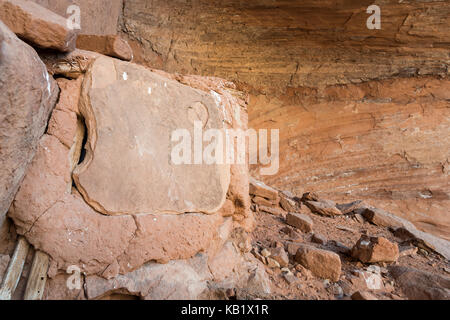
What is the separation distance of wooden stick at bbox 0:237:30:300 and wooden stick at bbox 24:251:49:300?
4 cm

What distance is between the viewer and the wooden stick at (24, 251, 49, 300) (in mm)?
1107

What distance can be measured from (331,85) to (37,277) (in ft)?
18.6

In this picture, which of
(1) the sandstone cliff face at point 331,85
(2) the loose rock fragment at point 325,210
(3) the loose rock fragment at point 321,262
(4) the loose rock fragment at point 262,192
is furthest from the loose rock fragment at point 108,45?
(1) the sandstone cliff face at point 331,85

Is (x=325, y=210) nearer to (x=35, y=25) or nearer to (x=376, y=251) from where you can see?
(x=376, y=251)

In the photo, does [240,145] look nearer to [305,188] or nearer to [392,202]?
[305,188]

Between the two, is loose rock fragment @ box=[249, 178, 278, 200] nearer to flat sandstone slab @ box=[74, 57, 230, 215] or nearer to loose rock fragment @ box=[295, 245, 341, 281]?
loose rock fragment @ box=[295, 245, 341, 281]

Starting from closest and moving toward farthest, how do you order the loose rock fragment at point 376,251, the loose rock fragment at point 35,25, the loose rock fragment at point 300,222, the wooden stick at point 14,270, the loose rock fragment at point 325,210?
the wooden stick at point 14,270, the loose rock fragment at point 35,25, the loose rock fragment at point 376,251, the loose rock fragment at point 300,222, the loose rock fragment at point 325,210

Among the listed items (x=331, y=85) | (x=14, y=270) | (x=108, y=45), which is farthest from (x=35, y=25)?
(x=331, y=85)

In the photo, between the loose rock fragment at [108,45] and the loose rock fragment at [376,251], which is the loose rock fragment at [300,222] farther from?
the loose rock fragment at [108,45]

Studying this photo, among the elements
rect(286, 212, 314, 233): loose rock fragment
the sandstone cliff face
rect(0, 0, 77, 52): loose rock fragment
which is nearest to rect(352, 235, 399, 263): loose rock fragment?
rect(286, 212, 314, 233): loose rock fragment

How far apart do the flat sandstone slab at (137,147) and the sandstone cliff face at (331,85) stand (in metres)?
3.90

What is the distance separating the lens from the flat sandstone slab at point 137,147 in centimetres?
131

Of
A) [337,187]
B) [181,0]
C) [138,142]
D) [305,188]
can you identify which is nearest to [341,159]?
[337,187]

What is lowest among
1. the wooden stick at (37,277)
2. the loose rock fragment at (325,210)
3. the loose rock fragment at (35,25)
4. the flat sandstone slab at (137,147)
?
the loose rock fragment at (325,210)
